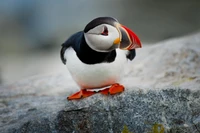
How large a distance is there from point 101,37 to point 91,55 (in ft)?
0.71

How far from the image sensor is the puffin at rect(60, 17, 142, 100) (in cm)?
299

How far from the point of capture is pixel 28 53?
877cm

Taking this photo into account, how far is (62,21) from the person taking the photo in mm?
9133

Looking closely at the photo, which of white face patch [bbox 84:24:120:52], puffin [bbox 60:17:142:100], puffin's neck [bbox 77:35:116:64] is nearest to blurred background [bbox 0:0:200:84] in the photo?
puffin [bbox 60:17:142:100]

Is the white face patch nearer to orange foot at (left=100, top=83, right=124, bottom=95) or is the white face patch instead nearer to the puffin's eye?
the puffin's eye

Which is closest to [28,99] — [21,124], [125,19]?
[21,124]

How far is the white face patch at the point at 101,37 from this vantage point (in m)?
2.98

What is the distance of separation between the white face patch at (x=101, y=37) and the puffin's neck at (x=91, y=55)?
6cm

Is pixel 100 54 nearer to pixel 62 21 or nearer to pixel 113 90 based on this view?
pixel 113 90

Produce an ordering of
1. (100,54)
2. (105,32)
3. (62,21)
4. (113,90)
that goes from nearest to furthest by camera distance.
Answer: (105,32)
(100,54)
(113,90)
(62,21)

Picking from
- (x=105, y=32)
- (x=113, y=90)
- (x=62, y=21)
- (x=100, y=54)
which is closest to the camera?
(x=105, y=32)

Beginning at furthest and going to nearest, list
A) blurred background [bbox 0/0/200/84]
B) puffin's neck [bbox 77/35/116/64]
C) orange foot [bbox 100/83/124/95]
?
blurred background [bbox 0/0/200/84], orange foot [bbox 100/83/124/95], puffin's neck [bbox 77/35/116/64]

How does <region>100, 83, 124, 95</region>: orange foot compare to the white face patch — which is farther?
<region>100, 83, 124, 95</region>: orange foot

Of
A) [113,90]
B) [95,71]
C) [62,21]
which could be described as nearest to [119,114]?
[113,90]
